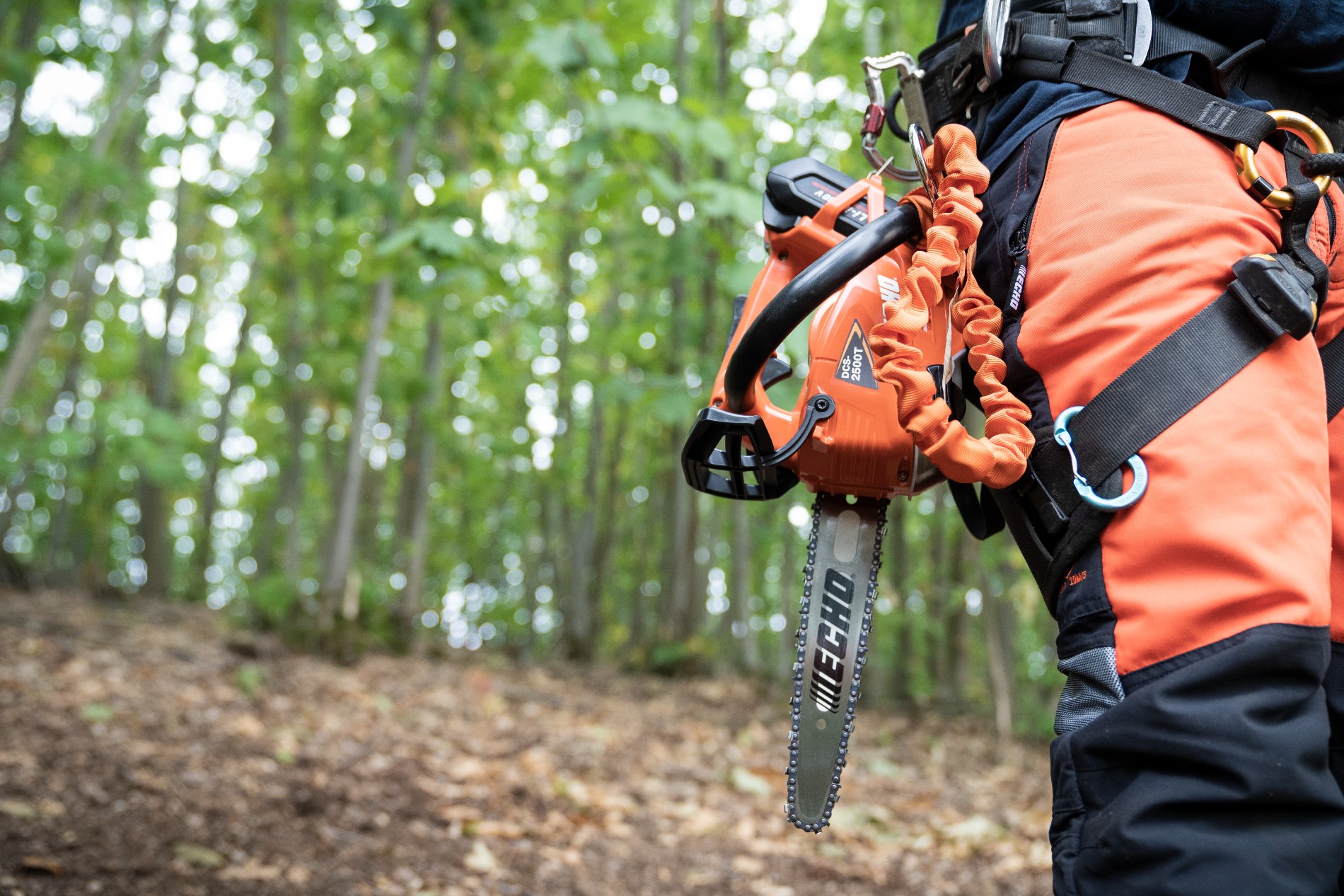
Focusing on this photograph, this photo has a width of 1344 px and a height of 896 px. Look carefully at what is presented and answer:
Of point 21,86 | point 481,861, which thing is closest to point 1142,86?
point 481,861

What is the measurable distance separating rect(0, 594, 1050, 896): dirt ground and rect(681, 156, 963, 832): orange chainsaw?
6.14 feet

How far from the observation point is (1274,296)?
1.04 metres

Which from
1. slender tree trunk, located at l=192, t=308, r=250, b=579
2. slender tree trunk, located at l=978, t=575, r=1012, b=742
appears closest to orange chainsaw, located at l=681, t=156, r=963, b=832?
slender tree trunk, located at l=978, t=575, r=1012, b=742

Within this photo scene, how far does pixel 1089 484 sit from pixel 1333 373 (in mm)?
460

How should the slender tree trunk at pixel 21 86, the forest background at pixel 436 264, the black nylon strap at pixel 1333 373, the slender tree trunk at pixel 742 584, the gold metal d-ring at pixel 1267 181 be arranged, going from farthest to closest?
the slender tree trunk at pixel 742 584
the slender tree trunk at pixel 21 86
the forest background at pixel 436 264
the black nylon strap at pixel 1333 373
the gold metal d-ring at pixel 1267 181

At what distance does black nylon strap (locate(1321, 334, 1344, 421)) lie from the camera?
1248mm

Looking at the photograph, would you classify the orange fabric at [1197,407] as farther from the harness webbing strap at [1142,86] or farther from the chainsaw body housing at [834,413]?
the chainsaw body housing at [834,413]

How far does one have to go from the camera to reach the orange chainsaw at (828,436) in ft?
4.45

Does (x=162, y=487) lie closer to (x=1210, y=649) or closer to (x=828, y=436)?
(x=828, y=436)

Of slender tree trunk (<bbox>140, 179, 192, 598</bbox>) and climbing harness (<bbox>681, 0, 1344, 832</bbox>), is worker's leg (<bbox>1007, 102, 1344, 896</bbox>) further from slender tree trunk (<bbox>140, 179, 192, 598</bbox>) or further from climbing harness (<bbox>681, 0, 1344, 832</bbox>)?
slender tree trunk (<bbox>140, 179, 192, 598</bbox>)

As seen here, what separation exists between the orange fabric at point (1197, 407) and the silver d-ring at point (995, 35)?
0.54ft

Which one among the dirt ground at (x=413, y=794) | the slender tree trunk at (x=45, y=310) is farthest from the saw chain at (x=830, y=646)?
the slender tree trunk at (x=45, y=310)

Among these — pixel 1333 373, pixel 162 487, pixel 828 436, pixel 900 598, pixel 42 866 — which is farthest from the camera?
pixel 162 487

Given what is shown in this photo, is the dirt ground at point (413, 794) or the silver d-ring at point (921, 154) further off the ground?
the silver d-ring at point (921, 154)
